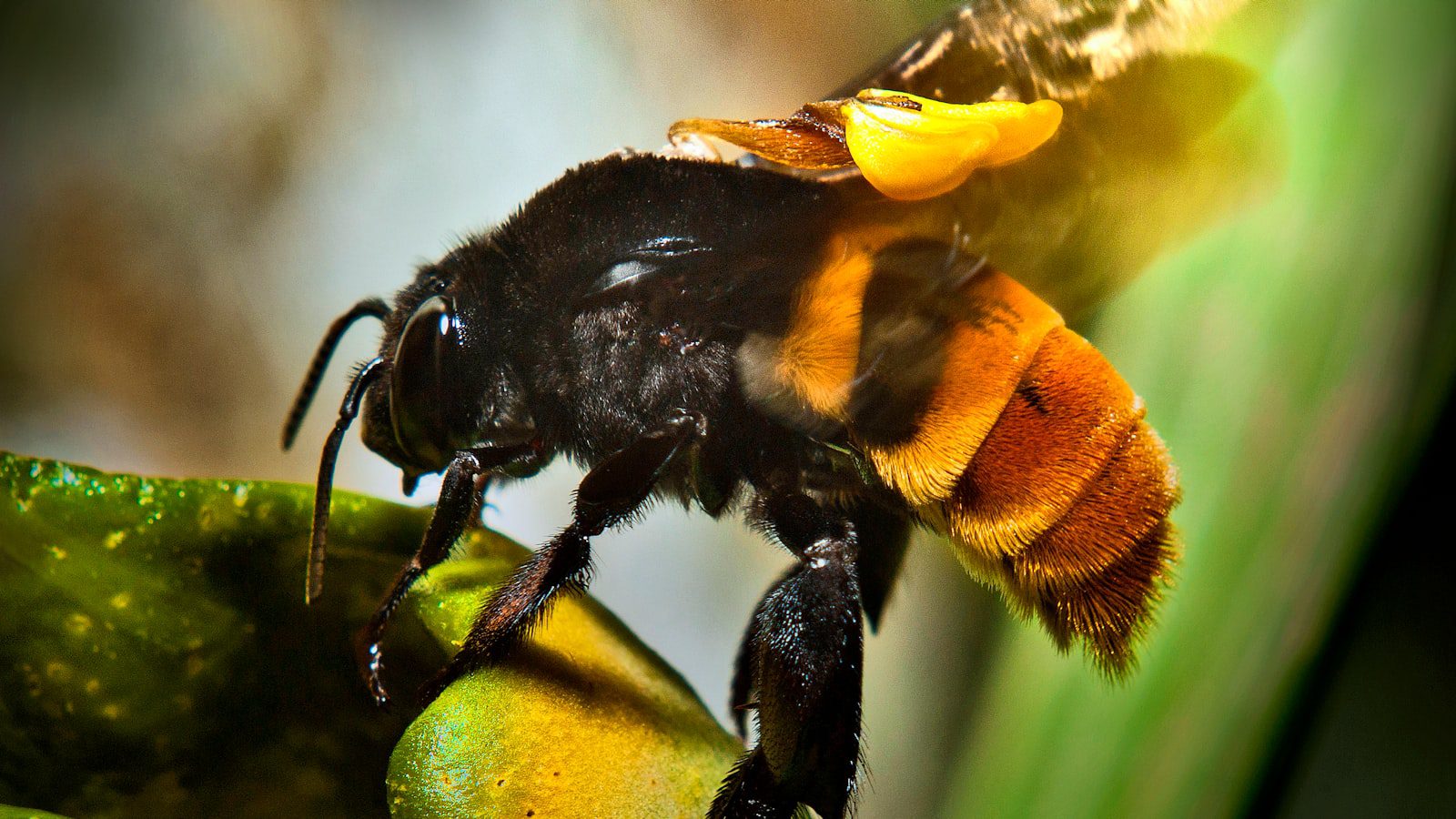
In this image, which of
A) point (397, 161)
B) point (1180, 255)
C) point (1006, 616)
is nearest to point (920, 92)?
point (1180, 255)

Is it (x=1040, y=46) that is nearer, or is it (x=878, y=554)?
(x=1040, y=46)

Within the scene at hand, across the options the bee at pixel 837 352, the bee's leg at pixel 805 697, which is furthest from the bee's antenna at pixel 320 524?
the bee's leg at pixel 805 697


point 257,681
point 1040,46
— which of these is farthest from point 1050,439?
point 257,681

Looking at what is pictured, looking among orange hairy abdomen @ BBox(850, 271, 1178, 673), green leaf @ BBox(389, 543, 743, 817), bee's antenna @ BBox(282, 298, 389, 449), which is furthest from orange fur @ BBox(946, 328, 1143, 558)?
bee's antenna @ BBox(282, 298, 389, 449)

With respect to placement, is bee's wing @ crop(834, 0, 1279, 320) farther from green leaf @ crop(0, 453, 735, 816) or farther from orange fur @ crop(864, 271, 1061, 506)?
green leaf @ crop(0, 453, 735, 816)

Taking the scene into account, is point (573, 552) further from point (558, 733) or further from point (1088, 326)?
point (1088, 326)

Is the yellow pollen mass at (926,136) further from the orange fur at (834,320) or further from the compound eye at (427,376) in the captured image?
the compound eye at (427,376)

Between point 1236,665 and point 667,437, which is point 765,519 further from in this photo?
point 1236,665
